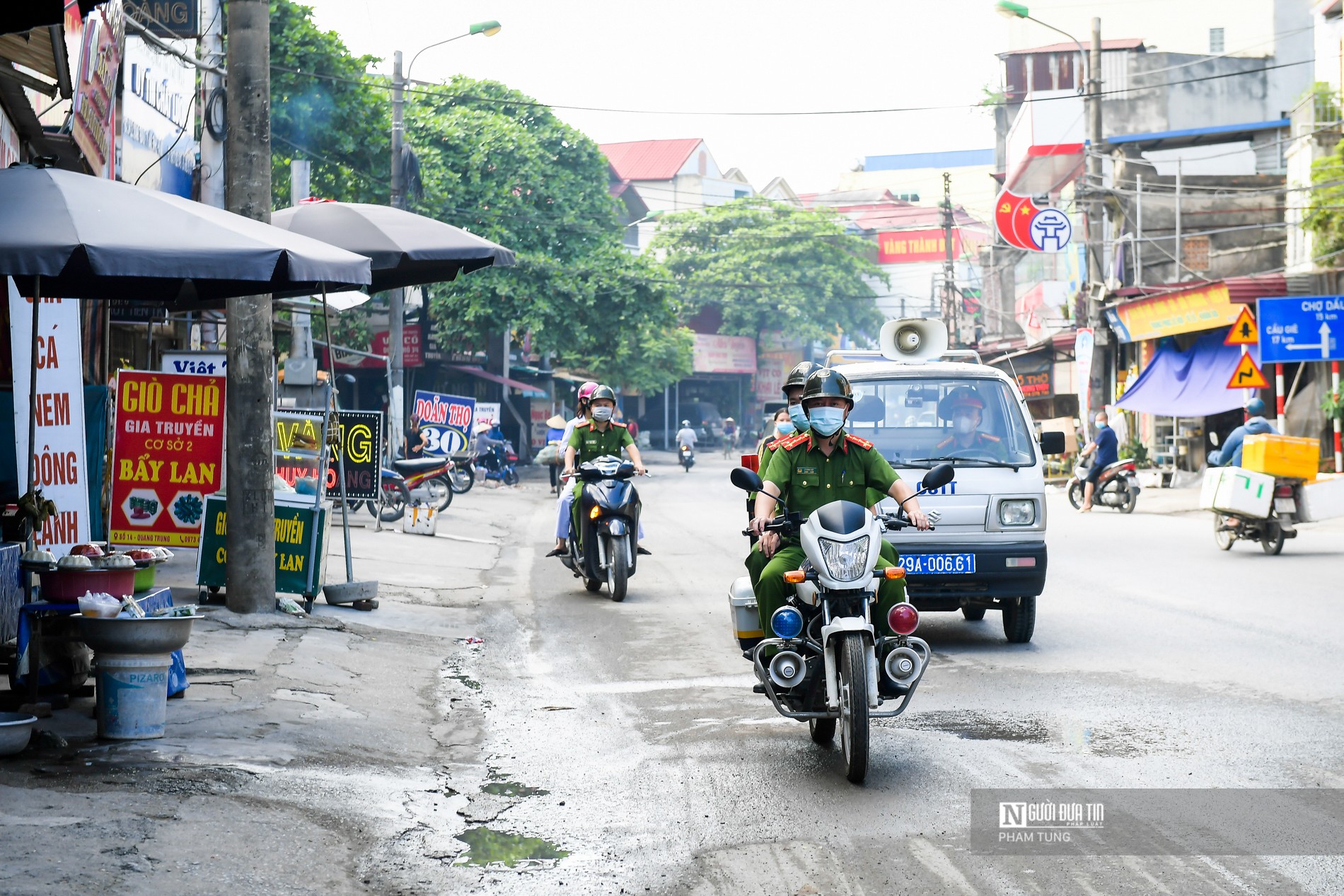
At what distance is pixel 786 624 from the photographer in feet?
19.5

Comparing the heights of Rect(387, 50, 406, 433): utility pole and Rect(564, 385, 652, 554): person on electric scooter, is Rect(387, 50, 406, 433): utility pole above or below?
above

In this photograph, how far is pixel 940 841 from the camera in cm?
481

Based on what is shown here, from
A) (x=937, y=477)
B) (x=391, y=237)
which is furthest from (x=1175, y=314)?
(x=937, y=477)

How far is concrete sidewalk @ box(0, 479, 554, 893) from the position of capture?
4332mm

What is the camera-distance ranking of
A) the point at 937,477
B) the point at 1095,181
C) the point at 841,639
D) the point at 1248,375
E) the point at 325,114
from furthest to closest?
the point at 1095,181 → the point at 325,114 → the point at 1248,375 → the point at 937,477 → the point at 841,639

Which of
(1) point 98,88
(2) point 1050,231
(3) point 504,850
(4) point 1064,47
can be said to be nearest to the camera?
(3) point 504,850

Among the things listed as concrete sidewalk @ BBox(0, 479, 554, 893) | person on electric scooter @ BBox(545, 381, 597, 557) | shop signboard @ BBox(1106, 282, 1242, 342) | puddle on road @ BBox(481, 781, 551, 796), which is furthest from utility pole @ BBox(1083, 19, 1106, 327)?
puddle on road @ BBox(481, 781, 551, 796)

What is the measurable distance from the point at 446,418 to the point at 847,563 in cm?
2015

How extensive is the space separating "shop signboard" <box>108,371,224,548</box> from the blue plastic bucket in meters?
4.60

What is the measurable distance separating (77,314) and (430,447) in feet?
49.7

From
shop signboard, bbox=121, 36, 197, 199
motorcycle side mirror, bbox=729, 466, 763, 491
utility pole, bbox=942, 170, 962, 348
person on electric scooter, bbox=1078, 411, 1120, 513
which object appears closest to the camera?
motorcycle side mirror, bbox=729, 466, 763, 491

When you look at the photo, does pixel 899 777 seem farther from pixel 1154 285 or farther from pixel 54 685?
pixel 1154 285

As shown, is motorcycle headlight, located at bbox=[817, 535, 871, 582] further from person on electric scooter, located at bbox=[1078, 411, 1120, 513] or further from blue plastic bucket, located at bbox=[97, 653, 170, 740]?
person on electric scooter, located at bbox=[1078, 411, 1120, 513]

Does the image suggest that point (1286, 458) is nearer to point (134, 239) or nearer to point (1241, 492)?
point (1241, 492)
